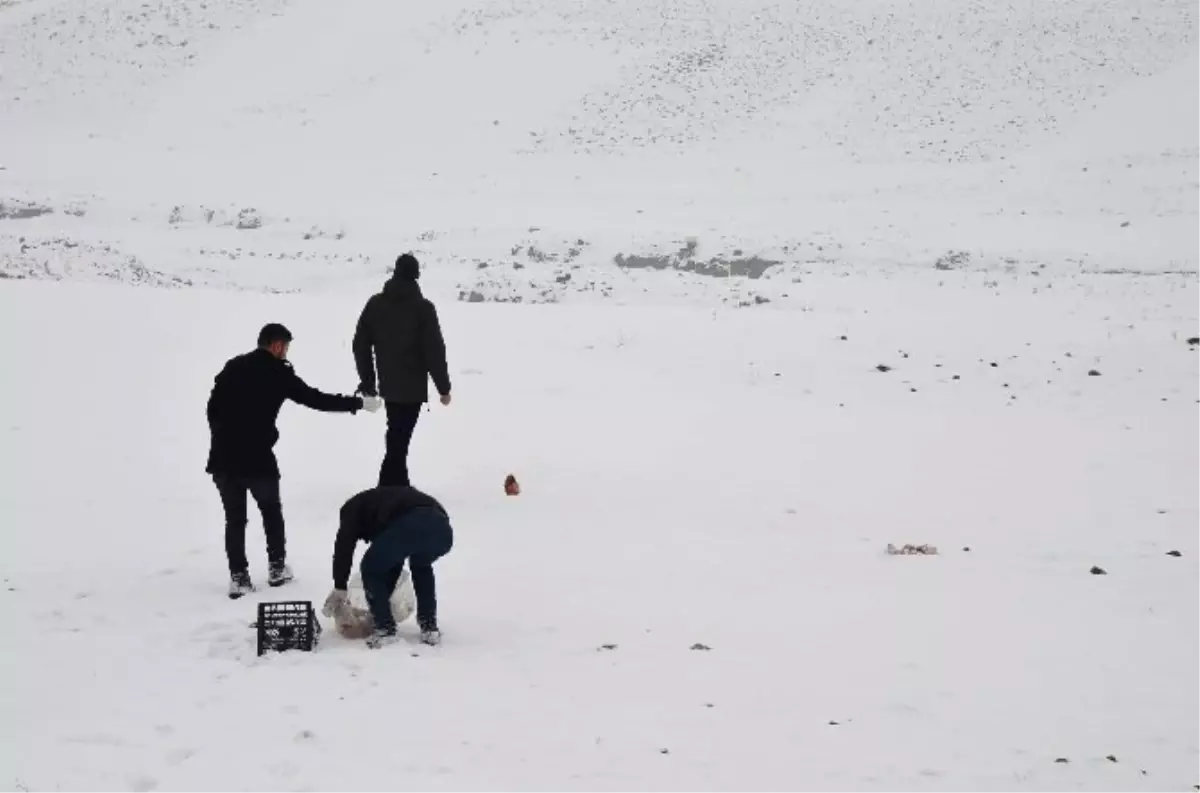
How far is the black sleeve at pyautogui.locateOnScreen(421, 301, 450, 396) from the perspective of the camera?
9.81 m

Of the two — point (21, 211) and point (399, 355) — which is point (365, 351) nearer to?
point (399, 355)

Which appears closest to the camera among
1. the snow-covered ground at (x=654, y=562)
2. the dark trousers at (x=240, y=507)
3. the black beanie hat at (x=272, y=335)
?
the snow-covered ground at (x=654, y=562)

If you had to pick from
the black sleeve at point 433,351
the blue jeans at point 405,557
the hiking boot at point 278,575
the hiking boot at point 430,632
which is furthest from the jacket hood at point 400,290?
the hiking boot at point 430,632

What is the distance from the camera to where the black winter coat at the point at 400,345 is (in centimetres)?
A: 985

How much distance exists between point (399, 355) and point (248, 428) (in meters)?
2.03

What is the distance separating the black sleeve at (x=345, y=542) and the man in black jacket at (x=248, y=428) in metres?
1.28

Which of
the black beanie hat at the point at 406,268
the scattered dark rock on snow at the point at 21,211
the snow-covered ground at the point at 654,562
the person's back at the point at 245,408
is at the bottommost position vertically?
the snow-covered ground at the point at 654,562

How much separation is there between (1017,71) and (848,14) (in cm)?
1135

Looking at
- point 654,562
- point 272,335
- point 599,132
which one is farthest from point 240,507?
point 599,132

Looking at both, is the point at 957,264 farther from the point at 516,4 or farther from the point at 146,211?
the point at 516,4

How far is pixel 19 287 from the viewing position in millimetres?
18391

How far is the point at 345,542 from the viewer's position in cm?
709

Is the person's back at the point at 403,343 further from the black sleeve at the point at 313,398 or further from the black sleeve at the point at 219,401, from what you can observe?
the black sleeve at the point at 219,401

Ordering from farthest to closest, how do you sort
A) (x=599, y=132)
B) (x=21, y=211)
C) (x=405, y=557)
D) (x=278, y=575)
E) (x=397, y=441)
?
(x=599, y=132), (x=21, y=211), (x=397, y=441), (x=278, y=575), (x=405, y=557)
